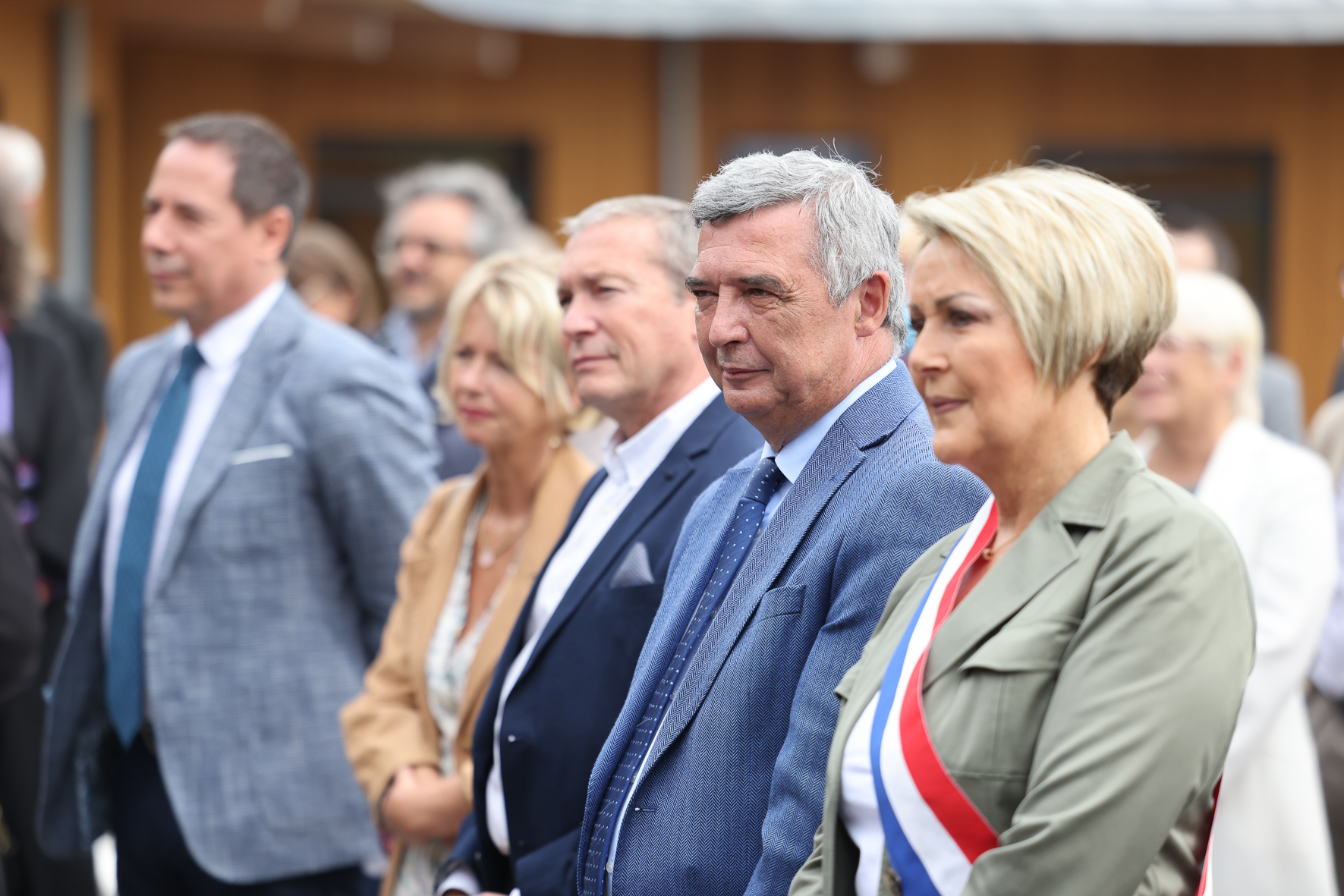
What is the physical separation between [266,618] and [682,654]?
1.61 m

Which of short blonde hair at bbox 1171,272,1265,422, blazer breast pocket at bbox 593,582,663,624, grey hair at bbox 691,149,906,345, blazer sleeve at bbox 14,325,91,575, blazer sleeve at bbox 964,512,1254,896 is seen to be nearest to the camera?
blazer sleeve at bbox 964,512,1254,896

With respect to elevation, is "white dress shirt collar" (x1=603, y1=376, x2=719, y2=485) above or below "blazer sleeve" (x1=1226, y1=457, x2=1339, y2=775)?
above

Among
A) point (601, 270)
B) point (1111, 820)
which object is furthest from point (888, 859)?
point (601, 270)

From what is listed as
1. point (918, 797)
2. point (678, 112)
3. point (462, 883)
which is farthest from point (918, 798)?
point (678, 112)

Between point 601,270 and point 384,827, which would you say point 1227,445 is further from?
point 384,827

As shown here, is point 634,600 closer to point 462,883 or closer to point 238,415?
point 462,883

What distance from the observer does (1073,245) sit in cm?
185

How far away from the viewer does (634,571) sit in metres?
2.81

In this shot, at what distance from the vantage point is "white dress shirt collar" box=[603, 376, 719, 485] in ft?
9.92

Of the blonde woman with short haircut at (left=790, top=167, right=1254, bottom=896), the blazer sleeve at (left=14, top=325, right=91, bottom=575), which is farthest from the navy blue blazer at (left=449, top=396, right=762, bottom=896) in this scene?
the blazer sleeve at (left=14, top=325, right=91, bottom=575)

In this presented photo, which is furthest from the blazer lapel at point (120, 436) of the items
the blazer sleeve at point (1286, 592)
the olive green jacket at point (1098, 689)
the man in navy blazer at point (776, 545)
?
the blazer sleeve at point (1286, 592)

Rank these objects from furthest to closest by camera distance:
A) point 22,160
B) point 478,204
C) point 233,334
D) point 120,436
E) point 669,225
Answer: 1. point 478,204
2. point 22,160
3. point 120,436
4. point 233,334
5. point 669,225

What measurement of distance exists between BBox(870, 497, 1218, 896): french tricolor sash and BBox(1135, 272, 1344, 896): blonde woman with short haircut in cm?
208

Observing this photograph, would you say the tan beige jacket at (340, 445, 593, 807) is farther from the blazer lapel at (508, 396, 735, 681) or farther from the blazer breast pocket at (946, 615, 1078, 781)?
the blazer breast pocket at (946, 615, 1078, 781)
